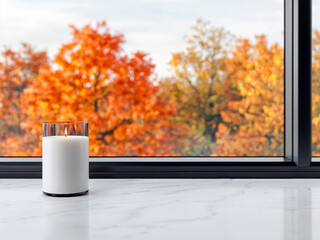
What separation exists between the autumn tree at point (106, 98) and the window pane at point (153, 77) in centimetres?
1

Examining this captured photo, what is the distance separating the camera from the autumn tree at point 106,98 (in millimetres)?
3443

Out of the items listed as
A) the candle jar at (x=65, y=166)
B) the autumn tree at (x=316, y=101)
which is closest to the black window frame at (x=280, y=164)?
the candle jar at (x=65, y=166)

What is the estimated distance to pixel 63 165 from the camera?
23.4 inches

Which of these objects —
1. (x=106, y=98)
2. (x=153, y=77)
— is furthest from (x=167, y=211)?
(x=106, y=98)

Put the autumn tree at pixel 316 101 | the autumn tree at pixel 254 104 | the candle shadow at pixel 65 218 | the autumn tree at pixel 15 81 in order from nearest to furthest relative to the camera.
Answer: the candle shadow at pixel 65 218 < the autumn tree at pixel 316 101 < the autumn tree at pixel 254 104 < the autumn tree at pixel 15 81

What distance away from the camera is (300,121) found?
2.49 feet

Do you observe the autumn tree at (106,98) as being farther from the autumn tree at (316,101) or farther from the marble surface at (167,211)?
the marble surface at (167,211)

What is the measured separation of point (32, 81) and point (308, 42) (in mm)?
3377

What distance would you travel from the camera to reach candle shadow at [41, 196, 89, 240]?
1.44 ft

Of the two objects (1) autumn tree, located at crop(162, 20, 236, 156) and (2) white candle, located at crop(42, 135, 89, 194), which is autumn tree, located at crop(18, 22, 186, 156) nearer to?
(1) autumn tree, located at crop(162, 20, 236, 156)

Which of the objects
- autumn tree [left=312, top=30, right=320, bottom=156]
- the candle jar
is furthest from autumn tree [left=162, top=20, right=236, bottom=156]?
the candle jar

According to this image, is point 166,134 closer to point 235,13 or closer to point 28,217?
point 235,13

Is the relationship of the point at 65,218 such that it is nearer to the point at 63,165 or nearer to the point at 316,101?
the point at 63,165

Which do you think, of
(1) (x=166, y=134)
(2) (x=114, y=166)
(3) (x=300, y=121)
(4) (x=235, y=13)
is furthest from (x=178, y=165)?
(4) (x=235, y=13)
